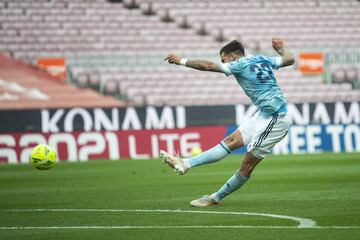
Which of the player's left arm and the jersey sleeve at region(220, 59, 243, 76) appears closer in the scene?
the player's left arm

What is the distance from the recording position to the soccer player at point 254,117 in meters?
12.1

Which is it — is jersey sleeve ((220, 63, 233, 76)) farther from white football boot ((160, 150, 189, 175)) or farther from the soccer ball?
the soccer ball

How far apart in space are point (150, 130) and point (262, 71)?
15.1 m

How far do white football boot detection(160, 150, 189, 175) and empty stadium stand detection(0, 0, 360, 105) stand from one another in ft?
66.7

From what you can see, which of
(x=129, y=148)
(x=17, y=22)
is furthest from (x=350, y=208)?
(x=17, y=22)

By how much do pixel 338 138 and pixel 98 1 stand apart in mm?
13381

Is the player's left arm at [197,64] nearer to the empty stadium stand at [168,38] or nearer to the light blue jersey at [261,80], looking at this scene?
the light blue jersey at [261,80]

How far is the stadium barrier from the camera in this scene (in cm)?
2647

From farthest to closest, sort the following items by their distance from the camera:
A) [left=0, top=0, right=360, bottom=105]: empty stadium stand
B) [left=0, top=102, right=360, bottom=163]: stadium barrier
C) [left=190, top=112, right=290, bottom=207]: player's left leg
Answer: [left=0, top=0, right=360, bottom=105]: empty stadium stand, [left=0, top=102, right=360, bottom=163]: stadium barrier, [left=190, top=112, right=290, bottom=207]: player's left leg

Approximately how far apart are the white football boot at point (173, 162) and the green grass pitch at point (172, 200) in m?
0.52

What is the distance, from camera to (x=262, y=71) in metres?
12.2

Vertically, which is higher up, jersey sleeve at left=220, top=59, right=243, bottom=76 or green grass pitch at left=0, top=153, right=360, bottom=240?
jersey sleeve at left=220, top=59, right=243, bottom=76

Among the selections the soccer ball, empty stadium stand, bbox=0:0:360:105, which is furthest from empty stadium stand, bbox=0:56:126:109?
the soccer ball

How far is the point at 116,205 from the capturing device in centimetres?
1296
